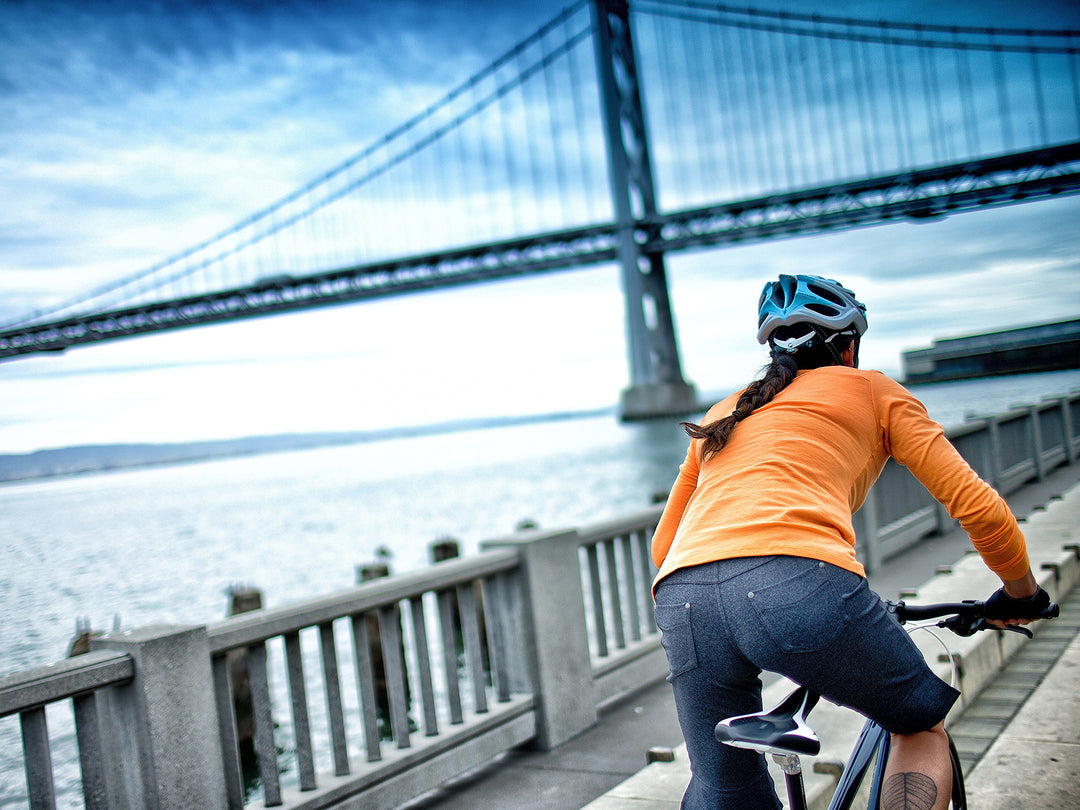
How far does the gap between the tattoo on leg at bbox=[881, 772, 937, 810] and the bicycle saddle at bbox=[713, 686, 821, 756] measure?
13.7 inches

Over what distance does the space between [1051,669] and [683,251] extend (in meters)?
41.5

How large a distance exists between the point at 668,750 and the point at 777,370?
68.4 inches

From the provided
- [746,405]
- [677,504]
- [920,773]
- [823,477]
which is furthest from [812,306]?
[920,773]

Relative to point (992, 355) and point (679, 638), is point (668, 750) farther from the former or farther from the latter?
point (992, 355)

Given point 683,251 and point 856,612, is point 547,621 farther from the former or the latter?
point 683,251

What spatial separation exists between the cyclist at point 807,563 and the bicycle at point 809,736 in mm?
50

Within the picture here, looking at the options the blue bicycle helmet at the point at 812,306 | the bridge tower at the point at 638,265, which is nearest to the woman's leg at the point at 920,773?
the blue bicycle helmet at the point at 812,306

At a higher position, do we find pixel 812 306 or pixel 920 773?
pixel 812 306

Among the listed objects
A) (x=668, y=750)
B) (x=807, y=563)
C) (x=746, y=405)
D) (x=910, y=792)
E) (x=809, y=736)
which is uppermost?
(x=746, y=405)

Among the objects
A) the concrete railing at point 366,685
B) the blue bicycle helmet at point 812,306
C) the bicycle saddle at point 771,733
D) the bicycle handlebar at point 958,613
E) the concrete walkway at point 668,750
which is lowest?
the concrete walkway at point 668,750

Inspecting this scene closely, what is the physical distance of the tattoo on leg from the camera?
5.62 ft

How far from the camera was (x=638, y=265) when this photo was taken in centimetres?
4328

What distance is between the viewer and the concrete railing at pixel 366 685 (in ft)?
8.35

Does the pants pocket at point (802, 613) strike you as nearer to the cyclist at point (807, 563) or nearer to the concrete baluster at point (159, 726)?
the cyclist at point (807, 563)
